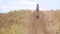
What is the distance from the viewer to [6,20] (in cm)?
1897

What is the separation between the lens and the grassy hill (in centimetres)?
1669

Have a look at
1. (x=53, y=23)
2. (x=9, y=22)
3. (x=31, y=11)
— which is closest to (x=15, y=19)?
(x=9, y=22)

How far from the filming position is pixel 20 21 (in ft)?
58.6

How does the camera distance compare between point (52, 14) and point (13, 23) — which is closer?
point (13, 23)

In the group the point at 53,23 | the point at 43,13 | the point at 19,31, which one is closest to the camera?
the point at 19,31

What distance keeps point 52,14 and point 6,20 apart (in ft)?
15.3

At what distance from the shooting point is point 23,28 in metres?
16.7

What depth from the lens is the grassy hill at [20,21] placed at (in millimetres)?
16688

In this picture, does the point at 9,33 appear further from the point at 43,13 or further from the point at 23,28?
the point at 43,13

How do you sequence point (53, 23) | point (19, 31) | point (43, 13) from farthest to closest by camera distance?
point (43, 13) < point (53, 23) < point (19, 31)

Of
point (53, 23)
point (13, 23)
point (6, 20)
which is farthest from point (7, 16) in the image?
point (53, 23)

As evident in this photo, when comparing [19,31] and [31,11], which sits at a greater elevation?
[31,11]

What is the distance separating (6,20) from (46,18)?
3928 mm

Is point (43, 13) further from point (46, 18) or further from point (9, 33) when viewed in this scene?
point (9, 33)
